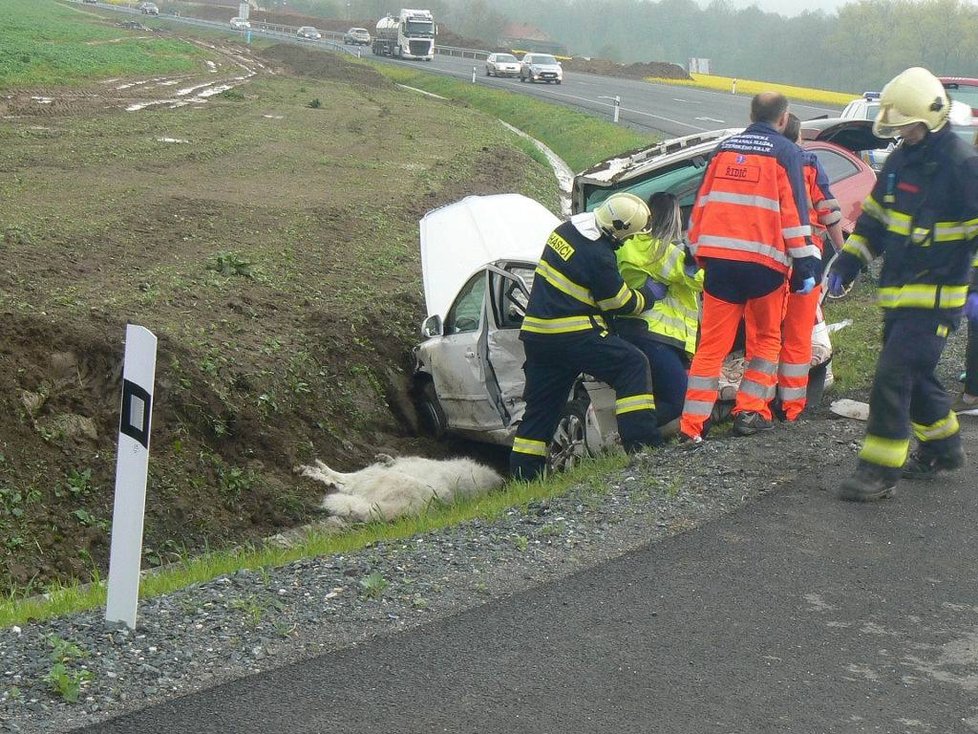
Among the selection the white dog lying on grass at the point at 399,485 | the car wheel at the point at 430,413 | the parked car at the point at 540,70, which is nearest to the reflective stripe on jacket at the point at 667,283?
the white dog lying on grass at the point at 399,485

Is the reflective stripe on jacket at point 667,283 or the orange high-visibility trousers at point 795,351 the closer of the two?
the reflective stripe on jacket at point 667,283

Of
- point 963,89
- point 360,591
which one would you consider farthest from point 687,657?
point 963,89

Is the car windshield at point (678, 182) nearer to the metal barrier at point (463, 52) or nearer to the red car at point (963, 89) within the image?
the red car at point (963, 89)

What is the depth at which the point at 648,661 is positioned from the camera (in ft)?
14.4

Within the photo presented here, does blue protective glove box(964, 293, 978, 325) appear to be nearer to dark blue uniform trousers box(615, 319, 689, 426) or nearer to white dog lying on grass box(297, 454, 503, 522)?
dark blue uniform trousers box(615, 319, 689, 426)

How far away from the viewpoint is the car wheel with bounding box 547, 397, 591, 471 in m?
7.82

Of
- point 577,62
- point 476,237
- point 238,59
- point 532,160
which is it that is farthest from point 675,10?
point 476,237

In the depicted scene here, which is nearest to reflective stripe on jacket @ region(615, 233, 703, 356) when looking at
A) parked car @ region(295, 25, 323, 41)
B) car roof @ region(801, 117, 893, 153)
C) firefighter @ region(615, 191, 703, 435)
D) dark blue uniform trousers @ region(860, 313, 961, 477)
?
firefighter @ region(615, 191, 703, 435)

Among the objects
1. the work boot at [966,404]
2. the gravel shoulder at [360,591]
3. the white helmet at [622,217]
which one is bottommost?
the gravel shoulder at [360,591]

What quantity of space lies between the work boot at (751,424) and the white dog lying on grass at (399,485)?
1.94 metres

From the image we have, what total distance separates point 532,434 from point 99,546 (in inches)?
114

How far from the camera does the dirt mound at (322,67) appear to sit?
1860 inches

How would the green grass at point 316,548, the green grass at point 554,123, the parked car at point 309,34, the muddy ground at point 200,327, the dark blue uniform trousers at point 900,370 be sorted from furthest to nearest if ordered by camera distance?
the parked car at point 309,34, the green grass at point 554,123, the muddy ground at point 200,327, the dark blue uniform trousers at point 900,370, the green grass at point 316,548

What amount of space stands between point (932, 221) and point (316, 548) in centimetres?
374
